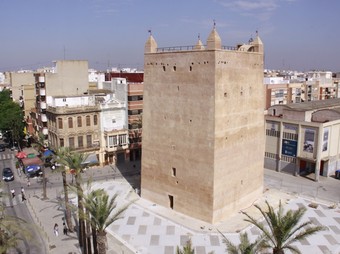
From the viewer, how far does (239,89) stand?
122 ft

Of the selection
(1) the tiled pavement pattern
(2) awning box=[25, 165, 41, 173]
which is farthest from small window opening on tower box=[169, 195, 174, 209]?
(2) awning box=[25, 165, 41, 173]

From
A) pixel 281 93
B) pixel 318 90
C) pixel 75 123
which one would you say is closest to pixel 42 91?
pixel 75 123

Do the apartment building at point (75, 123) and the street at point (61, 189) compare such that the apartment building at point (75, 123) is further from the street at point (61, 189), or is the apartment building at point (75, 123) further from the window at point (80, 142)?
the street at point (61, 189)

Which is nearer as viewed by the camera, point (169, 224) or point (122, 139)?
point (169, 224)

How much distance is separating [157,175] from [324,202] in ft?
69.9

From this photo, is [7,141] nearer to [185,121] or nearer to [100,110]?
[100,110]

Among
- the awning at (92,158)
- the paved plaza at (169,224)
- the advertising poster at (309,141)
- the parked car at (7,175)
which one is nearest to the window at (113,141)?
the awning at (92,158)

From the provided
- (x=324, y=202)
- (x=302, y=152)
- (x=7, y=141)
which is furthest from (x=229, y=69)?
(x=7, y=141)

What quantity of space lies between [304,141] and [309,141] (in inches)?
33.3

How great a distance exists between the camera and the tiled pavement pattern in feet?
104

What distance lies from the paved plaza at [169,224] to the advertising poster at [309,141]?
6126 millimetres

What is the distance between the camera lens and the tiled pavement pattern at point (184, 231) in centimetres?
3178

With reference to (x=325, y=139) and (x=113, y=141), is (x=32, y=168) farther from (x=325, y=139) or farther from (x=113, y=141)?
(x=325, y=139)

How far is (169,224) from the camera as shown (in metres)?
36.2
